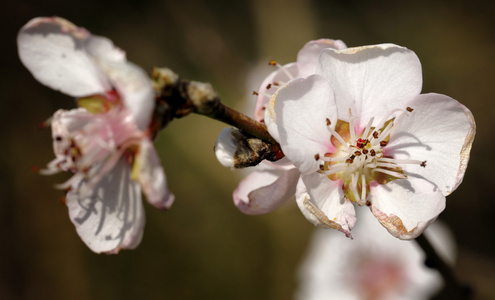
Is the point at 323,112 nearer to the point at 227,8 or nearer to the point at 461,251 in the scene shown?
the point at 461,251

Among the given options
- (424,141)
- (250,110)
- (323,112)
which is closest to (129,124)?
(323,112)

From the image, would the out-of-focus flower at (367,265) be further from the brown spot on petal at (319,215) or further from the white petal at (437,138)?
the brown spot on petal at (319,215)

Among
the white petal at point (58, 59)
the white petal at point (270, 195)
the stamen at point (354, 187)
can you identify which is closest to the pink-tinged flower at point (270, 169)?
the white petal at point (270, 195)

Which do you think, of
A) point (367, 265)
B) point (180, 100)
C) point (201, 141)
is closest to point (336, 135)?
point (180, 100)

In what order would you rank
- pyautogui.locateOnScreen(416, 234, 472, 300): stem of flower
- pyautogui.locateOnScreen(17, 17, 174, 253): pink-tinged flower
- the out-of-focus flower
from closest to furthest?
1. pyautogui.locateOnScreen(17, 17, 174, 253): pink-tinged flower
2. pyautogui.locateOnScreen(416, 234, 472, 300): stem of flower
3. the out-of-focus flower

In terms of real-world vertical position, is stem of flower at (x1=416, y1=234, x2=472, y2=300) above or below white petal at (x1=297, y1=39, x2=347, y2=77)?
below

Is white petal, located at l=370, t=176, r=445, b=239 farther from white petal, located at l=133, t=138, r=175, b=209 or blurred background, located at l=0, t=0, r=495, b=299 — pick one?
blurred background, located at l=0, t=0, r=495, b=299

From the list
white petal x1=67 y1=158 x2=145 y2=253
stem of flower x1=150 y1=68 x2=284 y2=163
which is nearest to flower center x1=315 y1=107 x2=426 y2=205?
stem of flower x1=150 y1=68 x2=284 y2=163
